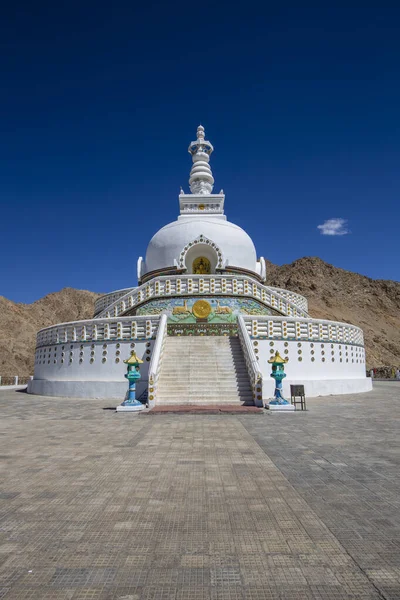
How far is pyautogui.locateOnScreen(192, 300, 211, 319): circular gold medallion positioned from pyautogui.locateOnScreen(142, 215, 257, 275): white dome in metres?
5.85

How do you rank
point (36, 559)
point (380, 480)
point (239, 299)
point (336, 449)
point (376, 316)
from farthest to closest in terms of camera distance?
point (376, 316) < point (239, 299) < point (336, 449) < point (380, 480) < point (36, 559)

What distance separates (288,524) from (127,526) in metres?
1.50

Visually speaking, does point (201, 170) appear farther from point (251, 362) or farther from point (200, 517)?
point (200, 517)

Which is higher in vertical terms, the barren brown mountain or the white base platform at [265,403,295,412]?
the barren brown mountain

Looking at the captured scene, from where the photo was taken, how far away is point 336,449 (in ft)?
21.3

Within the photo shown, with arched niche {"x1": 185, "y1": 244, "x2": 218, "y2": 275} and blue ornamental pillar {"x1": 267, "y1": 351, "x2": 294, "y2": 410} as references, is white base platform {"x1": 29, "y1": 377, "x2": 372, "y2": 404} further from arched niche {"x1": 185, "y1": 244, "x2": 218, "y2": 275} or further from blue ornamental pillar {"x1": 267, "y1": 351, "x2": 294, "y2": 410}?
arched niche {"x1": 185, "y1": 244, "x2": 218, "y2": 275}

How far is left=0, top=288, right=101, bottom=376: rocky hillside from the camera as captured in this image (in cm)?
5203

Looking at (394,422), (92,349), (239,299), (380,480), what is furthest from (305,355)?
(380,480)

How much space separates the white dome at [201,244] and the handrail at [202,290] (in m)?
3.85

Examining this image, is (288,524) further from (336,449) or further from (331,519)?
(336,449)

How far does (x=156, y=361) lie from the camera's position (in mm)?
12719

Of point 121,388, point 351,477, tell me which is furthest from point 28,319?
point 351,477

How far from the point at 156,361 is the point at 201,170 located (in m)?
20.1

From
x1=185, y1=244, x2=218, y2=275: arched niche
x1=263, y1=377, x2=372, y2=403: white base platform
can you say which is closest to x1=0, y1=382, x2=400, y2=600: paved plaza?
x1=263, y1=377, x2=372, y2=403: white base platform
